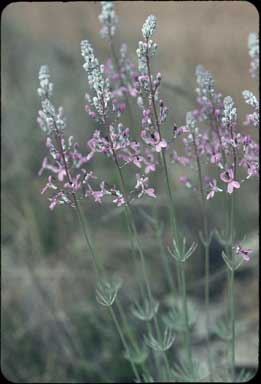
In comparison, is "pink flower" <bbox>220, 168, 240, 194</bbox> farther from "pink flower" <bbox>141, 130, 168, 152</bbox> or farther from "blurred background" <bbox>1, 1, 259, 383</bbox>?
"blurred background" <bbox>1, 1, 259, 383</bbox>

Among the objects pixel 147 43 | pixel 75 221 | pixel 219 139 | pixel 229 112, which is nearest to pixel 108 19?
pixel 147 43

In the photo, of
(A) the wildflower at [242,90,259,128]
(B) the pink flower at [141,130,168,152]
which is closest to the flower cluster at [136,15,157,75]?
(B) the pink flower at [141,130,168,152]

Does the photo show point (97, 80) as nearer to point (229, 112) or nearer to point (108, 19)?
point (229, 112)

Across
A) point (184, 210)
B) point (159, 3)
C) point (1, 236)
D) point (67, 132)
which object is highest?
point (159, 3)

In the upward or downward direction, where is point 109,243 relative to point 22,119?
downward

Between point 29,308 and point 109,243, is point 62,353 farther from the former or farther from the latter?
point 109,243

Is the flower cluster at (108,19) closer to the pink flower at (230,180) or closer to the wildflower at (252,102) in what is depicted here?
the wildflower at (252,102)

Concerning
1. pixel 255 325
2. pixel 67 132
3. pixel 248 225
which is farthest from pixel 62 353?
pixel 67 132
